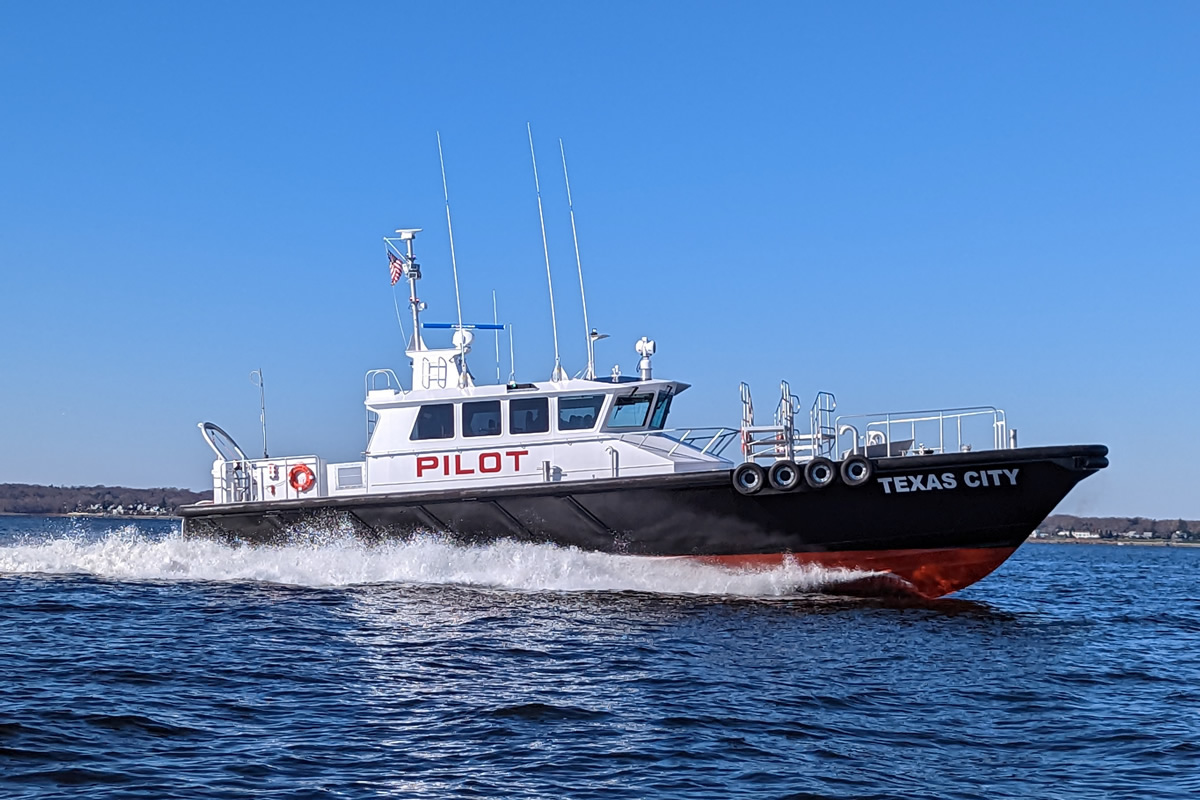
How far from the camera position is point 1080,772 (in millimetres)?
5641

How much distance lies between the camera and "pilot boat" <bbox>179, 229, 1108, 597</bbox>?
39.8 feet

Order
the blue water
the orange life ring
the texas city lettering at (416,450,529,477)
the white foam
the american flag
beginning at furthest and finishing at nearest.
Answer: the american flag
the orange life ring
the texas city lettering at (416,450,529,477)
the white foam
the blue water

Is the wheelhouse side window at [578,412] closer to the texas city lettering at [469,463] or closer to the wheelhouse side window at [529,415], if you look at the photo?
the wheelhouse side window at [529,415]

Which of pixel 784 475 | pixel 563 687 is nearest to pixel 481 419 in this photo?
pixel 784 475

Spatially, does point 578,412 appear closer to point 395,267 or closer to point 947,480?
point 395,267

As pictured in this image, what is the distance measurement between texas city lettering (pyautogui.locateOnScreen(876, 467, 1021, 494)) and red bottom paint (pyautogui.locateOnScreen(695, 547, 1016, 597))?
29.2 inches

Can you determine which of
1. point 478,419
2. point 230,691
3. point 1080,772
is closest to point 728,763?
point 1080,772

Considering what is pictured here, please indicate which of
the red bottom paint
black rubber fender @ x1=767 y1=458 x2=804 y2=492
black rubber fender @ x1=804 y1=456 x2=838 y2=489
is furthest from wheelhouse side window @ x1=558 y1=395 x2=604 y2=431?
black rubber fender @ x1=804 y1=456 x2=838 y2=489

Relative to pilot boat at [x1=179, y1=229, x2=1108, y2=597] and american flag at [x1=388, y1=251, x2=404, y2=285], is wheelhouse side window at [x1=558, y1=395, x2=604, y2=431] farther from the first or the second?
american flag at [x1=388, y1=251, x2=404, y2=285]

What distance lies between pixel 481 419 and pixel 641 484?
7.91 feet

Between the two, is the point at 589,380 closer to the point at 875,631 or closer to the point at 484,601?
A: the point at 484,601

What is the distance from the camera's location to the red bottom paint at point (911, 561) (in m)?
12.2

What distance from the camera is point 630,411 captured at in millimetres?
13539

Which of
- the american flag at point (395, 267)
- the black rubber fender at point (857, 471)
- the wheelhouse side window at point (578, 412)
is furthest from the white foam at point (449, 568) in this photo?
the american flag at point (395, 267)
